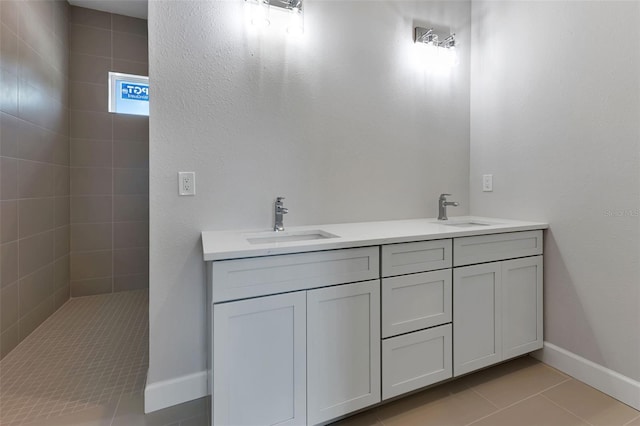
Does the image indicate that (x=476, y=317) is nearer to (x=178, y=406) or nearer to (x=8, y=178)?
(x=178, y=406)

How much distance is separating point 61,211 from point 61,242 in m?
0.27

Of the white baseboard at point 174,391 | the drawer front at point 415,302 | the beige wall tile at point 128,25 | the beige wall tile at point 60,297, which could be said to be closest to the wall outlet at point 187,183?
the white baseboard at point 174,391

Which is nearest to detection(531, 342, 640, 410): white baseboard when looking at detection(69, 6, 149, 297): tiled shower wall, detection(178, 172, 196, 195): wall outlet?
detection(178, 172, 196, 195): wall outlet

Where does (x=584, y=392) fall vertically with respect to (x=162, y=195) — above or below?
below

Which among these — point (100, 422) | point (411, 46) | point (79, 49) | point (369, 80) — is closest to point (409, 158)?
point (369, 80)

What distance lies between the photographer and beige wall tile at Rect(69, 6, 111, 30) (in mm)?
2926

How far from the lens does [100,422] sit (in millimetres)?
1429

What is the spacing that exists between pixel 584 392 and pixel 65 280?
3.93 metres

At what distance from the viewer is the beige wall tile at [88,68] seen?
2936 mm

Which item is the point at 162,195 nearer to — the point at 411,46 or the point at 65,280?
the point at 411,46

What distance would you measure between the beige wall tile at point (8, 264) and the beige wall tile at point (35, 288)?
0.12 meters

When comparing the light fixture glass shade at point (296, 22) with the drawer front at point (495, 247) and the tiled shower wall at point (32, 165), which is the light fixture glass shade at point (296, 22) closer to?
the drawer front at point (495, 247)

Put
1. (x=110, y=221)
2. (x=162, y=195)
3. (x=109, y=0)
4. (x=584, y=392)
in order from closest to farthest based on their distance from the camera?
(x=162, y=195) < (x=584, y=392) < (x=109, y=0) < (x=110, y=221)

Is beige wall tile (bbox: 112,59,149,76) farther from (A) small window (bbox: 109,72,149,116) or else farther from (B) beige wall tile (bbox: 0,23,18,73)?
(B) beige wall tile (bbox: 0,23,18,73)
